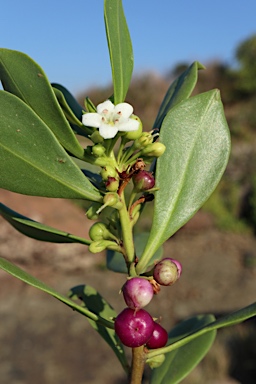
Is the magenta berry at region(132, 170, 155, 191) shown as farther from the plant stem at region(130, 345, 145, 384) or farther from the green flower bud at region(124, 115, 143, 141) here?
the plant stem at region(130, 345, 145, 384)

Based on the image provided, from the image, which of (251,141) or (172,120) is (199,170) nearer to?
(172,120)

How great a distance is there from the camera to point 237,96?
11125 mm

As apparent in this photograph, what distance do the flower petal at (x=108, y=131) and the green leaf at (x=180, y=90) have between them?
15 centimetres

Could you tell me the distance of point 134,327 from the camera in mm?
560

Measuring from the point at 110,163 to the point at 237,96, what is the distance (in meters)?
10.9

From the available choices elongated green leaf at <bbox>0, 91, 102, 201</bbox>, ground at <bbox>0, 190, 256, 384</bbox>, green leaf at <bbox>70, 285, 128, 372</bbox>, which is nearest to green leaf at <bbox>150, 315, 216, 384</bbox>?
green leaf at <bbox>70, 285, 128, 372</bbox>

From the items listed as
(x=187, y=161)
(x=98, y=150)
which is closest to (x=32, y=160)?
(x=98, y=150)

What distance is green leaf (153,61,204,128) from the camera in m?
0.70

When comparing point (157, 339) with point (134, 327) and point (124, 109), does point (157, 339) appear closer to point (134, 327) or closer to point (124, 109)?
point (134, 327)

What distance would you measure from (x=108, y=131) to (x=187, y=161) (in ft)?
0.37

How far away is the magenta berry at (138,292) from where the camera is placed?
549mm

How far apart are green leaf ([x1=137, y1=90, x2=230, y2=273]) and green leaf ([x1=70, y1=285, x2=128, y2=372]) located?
0.56 ft

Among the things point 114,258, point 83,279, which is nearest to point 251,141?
point 83,279

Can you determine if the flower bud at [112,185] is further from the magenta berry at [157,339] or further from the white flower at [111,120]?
the magenta berry at [157,339]
